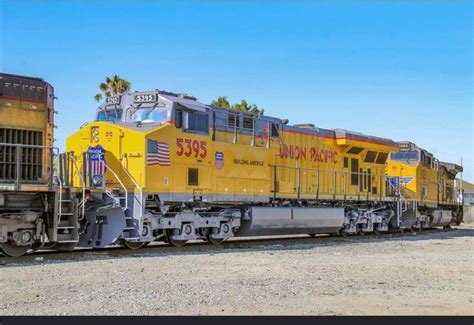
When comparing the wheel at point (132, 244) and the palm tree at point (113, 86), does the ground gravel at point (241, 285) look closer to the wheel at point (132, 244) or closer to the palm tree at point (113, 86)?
the wheel at point (132, 244)

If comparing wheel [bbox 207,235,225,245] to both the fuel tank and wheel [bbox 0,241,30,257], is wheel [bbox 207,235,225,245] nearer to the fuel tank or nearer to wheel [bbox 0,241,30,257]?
the fuel tank

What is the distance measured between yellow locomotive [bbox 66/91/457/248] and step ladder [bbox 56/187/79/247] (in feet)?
0.97

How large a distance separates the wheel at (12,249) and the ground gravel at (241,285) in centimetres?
93

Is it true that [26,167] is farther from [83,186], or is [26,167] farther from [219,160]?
[219,160]

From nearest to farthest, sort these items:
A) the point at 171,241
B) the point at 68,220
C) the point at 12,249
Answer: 1. the point at 12,249
2. the point at 68,220
3. the point at 171,241

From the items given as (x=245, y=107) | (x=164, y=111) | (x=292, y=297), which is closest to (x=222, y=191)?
(x=164, y=111)

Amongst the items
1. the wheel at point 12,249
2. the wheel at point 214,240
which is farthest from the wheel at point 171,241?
the wheel at point 12,249

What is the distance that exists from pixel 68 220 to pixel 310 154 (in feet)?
33.8

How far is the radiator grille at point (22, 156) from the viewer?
12.5 m

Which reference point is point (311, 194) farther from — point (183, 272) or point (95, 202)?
point (183, 272)

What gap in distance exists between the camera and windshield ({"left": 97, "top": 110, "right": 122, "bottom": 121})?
16.7m

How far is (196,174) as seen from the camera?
16594 mm

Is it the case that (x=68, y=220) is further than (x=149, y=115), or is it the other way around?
(x=149, y=115)

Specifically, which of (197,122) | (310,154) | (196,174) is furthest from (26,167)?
(310,154)
